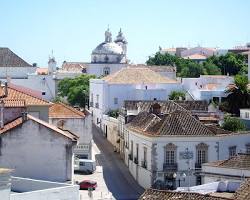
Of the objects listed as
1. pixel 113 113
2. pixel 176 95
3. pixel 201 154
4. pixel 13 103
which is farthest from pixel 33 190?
pixel 176 95

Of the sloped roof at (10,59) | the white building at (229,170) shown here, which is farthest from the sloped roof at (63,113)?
the sloped roof at (10,59)

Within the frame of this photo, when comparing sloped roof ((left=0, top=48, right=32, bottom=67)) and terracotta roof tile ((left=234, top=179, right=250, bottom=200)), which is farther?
sloped roof ((left=0, top=48, right=32, bottom=67))

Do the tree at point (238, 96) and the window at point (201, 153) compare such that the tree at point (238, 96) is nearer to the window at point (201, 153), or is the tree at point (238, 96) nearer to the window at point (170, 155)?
the window at point (201, 153)

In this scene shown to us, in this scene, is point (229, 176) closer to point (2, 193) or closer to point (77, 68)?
point (2, 193)

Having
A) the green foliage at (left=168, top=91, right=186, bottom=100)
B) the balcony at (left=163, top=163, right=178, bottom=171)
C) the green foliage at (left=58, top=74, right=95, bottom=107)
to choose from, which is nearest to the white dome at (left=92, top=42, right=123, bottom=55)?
the green foliage at (left=58, top=74, right=95, bottom=107)

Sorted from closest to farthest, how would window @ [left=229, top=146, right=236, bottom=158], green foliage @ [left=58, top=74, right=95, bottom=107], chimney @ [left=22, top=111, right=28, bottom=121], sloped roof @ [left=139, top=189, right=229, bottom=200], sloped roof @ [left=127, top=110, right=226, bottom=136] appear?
sloped roof @ [left=139, top=189, right=229, bottom=200], chimney @ [left=22, top=111, right=28, bottom=121], sloped roof @ [left=127, top=110, right=226, bottom=136], window @ [left=229, top=146, right=236, bottom=158], green foliage @ [left=58, top=74, right=95, bottom=107]

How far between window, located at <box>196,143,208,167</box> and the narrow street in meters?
4.11

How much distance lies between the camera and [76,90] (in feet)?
306

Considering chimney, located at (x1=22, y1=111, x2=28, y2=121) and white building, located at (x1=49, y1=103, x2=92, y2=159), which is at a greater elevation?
chimney, located at (x1=22, y1=111, x2=28, y2=121)

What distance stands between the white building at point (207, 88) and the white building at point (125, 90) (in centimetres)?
204

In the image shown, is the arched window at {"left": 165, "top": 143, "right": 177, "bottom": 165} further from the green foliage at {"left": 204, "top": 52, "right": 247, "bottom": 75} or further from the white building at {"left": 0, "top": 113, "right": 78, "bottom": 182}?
the green foliage at {"left": 204, "top": 52, "right": 247, "bottom": 75}

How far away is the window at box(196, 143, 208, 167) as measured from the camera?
48.8 metres

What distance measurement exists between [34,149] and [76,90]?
186 feet

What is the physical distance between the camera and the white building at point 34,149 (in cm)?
3659
